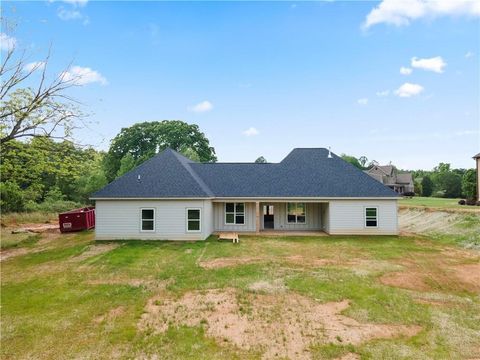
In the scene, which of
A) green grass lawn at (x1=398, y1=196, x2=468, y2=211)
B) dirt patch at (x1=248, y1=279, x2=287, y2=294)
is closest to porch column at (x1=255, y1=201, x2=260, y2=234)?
dirt patch at (x1=248, y1=279, x2=287, y2=294)

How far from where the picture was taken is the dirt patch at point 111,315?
710 centimetres

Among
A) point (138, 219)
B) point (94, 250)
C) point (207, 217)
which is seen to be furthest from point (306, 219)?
point (94, 250)

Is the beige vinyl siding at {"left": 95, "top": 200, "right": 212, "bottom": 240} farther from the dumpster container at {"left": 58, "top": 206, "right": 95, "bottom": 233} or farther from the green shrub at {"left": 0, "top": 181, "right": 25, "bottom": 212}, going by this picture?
the green shrub at {"left": 0, "top": 181, "right": 25, "bottom": 212}

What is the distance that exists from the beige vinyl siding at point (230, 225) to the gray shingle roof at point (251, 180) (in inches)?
47.2

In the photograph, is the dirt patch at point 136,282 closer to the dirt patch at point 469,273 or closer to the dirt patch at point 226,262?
the dirt patch at point 226,262

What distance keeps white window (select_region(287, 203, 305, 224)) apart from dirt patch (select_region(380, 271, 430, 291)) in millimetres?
10704

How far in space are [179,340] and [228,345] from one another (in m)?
1.06

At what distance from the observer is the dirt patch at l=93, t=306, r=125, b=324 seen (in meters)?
7.10

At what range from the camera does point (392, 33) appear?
19.1 meters

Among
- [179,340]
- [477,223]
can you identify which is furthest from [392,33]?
[179,340]

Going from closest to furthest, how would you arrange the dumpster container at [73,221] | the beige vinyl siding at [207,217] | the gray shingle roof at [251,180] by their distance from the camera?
1. the beige vinyl siding at [207,217]
2. the gray shingle roof at [251,180]
3. the dumpster container at [73,221]

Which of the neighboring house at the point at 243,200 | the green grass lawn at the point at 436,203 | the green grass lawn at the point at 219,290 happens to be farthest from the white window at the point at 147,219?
the green grass lawn at the point at 436,203

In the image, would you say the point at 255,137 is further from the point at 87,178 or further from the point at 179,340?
the point at 179,340

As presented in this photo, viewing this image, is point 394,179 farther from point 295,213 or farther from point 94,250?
point 94,250
